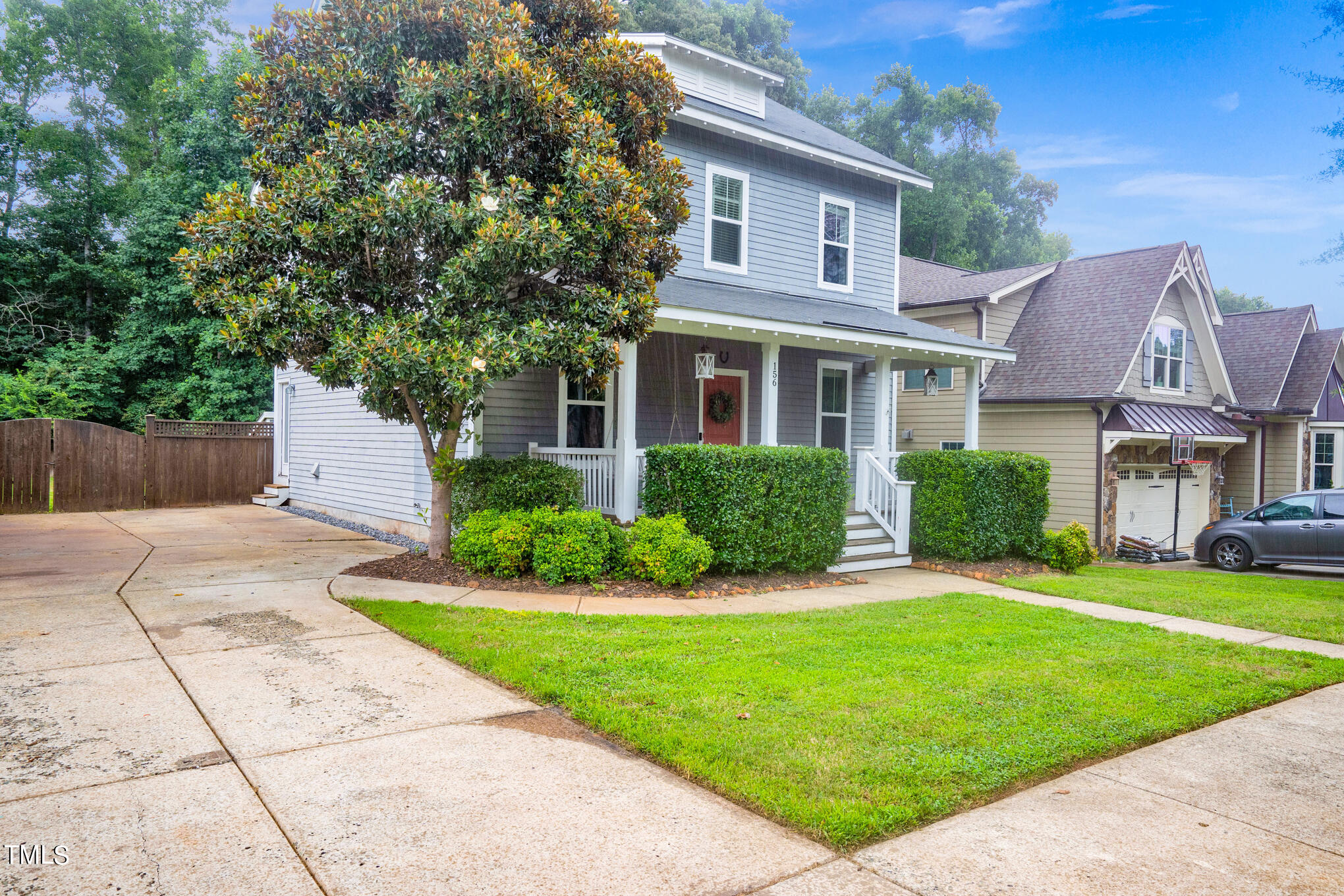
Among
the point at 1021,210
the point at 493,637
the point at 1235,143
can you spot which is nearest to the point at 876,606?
the point at 493,637

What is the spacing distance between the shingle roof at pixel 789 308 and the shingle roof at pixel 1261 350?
423 inches

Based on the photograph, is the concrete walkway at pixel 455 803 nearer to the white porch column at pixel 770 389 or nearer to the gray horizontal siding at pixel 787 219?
the white porch column at pixel 770 389

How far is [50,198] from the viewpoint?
77.9ft

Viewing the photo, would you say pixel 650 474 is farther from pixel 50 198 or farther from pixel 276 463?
pixel 50 198

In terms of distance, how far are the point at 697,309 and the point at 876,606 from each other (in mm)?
4009

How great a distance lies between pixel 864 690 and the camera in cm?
479

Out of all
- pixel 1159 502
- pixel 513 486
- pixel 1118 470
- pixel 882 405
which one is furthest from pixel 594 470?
pixel 1159 502

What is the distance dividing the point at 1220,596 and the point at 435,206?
9937 mm

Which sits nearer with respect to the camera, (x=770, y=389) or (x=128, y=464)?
(x=770, y=389)

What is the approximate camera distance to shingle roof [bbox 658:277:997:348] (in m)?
10.2

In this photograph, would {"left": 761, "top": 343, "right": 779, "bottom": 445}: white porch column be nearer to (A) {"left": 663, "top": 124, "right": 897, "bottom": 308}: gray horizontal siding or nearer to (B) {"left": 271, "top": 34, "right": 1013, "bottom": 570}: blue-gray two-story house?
(B) {"left": 271, "top": 34, "right": 1013, "bottom": 570}: blue-gray two-story house

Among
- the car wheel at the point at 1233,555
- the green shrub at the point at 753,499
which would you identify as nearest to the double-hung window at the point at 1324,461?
the car wheel at the point at 1233,555

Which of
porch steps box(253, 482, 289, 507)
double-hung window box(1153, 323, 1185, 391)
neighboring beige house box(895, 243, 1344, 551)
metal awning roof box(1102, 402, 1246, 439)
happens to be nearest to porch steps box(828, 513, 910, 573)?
neighboring beige house box(895, 243, 1344, 551)

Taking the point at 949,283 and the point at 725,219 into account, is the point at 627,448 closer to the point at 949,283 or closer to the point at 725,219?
the point at 725,219
